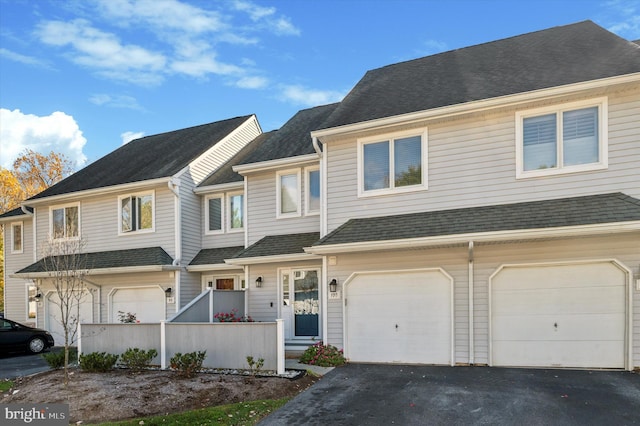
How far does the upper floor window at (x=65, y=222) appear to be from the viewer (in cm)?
1547

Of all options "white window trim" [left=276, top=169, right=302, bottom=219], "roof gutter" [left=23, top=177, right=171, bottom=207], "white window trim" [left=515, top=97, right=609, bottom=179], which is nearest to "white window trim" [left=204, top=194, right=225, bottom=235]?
"roof gutter" [left=23, top=177, right=171, bottom=207]

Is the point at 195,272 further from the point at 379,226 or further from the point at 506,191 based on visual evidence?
the point at 506,191

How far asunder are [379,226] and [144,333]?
256 inches

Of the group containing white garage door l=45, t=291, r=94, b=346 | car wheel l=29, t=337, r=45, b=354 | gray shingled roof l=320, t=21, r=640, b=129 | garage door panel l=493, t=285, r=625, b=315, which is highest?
gray shingled roof l=320, t=21, r=640, b=129

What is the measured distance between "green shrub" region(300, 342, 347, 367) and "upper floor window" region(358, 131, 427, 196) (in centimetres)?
385

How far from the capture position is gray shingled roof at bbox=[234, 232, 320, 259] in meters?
11.5

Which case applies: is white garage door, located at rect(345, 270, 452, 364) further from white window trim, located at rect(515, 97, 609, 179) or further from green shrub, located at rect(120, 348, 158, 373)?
green shrub, located at rect(120, 348, 158, 373)

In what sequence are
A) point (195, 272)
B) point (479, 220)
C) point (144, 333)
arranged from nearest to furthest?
point (479, 220) → point (144, 333) → point (195, 272)

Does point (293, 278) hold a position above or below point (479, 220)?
below

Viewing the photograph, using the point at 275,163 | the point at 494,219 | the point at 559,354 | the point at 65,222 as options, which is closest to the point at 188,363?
the point at 275,163

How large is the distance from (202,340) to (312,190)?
16.9 feet

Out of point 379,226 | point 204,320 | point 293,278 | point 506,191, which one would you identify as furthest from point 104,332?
point 506,191

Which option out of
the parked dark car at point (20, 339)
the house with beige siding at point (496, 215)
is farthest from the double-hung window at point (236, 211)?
the parked dark car at point (20, 339)

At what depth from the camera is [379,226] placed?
31.3ft
